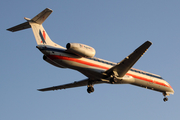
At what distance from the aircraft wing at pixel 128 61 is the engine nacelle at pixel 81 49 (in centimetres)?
294

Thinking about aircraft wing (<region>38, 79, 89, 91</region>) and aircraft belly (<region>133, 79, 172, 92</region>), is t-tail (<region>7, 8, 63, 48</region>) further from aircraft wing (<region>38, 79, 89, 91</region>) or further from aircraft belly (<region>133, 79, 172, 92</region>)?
aircraft belly (<region>133, 79, 172, 92</region>)

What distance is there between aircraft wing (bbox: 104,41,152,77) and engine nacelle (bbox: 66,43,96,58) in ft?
9.65

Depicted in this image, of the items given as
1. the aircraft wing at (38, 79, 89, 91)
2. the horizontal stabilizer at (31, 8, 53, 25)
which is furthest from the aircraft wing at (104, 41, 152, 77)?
the horizontal stabilizer at (31, 8, 53, 25)

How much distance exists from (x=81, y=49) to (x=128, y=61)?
16.0ft

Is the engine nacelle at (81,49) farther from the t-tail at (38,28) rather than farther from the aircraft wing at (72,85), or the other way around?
the aircraft wing at (72,85)

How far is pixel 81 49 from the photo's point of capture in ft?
77.2

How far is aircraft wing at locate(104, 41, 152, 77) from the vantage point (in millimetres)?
23080

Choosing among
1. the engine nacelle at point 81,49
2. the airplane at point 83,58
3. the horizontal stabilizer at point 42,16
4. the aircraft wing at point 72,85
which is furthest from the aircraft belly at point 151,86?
the horizontal stabilizer at point 42,16

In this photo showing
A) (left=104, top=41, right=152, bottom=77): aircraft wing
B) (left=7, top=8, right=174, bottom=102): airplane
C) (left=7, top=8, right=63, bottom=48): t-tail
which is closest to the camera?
(left=104, top=41, right=152, bottom=77): aircraft wing

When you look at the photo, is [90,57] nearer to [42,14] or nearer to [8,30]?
[42,14]

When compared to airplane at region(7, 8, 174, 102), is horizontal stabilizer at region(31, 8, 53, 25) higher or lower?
higher

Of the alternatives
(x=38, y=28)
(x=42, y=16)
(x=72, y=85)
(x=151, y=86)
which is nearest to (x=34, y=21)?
(x=38, y=28)

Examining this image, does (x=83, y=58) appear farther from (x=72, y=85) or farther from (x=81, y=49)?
(x=72, y=85)

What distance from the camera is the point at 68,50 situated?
78.6 feet
